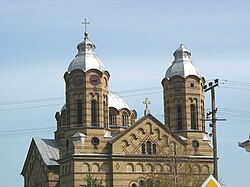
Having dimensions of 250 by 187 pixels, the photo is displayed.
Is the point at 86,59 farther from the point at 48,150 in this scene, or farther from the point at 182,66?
the point at 48,150

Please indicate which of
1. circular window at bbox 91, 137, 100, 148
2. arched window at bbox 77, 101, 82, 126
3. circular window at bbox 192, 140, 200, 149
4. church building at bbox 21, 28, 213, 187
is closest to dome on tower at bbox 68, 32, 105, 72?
church building at bbox 21, 28, 213, 187

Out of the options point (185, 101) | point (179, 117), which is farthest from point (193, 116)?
point (185, 101)

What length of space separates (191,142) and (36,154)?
16.1 metres

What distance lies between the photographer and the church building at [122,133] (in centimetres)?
5475

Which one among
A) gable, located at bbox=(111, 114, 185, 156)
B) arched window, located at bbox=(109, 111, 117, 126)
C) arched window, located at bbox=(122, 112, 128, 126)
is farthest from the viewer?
arched window, located at bbox=(122, 112, 128, 126)

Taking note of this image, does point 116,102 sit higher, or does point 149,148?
point 116,102

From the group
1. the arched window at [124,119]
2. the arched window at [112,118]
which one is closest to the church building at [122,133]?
the arched window at [112,118]

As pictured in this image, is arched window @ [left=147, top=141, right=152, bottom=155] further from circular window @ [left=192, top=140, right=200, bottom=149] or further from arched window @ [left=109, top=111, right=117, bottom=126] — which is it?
arched window @ [left=109, top=111, right=117, bottom=126]

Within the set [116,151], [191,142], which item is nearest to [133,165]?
[116,151]

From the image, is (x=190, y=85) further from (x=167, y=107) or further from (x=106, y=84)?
(x=106, y=84)

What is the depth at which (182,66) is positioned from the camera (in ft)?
194

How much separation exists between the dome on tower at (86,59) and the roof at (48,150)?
10.0 metres

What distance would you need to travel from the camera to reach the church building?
5475cm

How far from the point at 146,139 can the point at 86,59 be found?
8.79 meters
